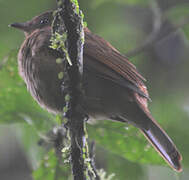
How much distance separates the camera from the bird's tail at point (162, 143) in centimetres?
319

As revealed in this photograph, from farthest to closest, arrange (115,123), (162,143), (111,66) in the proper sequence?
(115,123) < (162,143) < (111,66)

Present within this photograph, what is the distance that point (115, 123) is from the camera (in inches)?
136

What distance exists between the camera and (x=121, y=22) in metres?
6.30

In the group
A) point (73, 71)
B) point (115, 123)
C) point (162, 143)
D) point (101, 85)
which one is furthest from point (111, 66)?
point (73, 71)

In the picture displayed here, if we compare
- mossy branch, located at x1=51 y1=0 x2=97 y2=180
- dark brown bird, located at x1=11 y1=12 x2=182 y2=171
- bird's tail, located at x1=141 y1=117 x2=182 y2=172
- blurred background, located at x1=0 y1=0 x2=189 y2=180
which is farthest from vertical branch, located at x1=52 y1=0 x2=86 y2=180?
bird's tail, located at x1=141 y1=117 x2=182 y2=172

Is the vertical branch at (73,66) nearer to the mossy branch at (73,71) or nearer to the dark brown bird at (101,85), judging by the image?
the mossy branch at (73,71)

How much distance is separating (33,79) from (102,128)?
0.63m

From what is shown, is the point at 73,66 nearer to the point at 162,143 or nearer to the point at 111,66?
the point at 111,66

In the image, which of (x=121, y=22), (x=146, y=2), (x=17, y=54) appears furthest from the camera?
(x=121, y=22)

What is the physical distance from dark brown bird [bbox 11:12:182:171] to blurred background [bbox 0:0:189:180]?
0.35 feet

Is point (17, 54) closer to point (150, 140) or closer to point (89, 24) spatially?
point (150, 140)

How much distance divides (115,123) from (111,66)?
0.49m

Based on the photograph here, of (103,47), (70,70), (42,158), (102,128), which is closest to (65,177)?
(42,158)

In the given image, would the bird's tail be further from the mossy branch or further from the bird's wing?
the mossy branch
